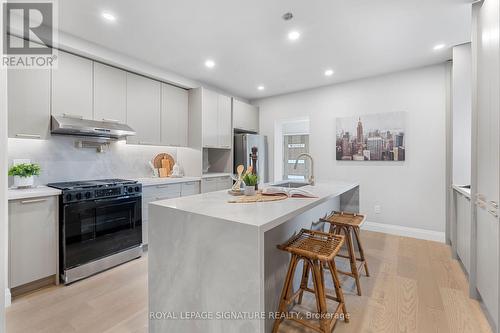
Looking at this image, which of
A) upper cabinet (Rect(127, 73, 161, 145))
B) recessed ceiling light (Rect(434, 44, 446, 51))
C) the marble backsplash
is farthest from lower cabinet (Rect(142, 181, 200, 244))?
recessed ceiling light (Rect(434, 44, 446, 51))

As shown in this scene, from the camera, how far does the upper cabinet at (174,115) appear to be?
363 centimetres

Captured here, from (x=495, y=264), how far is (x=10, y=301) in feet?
12.0

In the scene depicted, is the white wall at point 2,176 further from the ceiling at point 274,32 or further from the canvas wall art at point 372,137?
Answer: the canvas wall art at point 372,137

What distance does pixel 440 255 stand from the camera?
2889mm

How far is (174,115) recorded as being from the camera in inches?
149

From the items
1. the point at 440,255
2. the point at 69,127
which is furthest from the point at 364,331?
the point at 69,127

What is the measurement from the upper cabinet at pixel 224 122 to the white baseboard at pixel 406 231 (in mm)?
2795

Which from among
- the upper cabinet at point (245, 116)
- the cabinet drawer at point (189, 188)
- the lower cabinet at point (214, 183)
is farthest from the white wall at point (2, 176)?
the upper cabinet at point (245, 116)

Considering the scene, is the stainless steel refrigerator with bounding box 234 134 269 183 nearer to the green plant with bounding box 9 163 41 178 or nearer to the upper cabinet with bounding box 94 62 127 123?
the upper cabinet with bounding box 94 62 127 123

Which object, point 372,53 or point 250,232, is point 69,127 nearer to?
point 250,232

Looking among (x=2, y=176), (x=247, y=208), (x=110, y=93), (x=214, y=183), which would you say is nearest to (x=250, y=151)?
(x=214, y=183)

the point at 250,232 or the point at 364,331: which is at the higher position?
the point at 250,232

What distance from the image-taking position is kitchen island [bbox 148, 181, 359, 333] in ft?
3.65

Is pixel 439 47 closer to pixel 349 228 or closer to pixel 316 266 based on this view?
pixel 349 228
